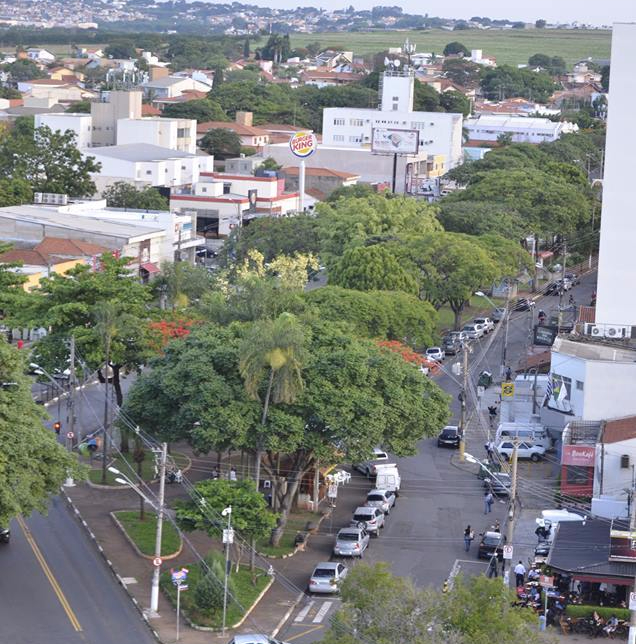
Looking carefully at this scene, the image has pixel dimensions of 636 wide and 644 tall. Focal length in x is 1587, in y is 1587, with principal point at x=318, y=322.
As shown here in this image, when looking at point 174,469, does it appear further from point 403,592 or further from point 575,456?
point 403,592

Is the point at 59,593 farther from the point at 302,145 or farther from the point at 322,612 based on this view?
the point at 302,145

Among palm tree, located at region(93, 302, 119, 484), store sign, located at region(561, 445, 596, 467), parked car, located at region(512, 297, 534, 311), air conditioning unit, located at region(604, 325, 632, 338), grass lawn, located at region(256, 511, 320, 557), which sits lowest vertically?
parked car, located at region(512, 297, 534, 311)

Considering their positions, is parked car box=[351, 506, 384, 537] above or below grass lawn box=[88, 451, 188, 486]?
above

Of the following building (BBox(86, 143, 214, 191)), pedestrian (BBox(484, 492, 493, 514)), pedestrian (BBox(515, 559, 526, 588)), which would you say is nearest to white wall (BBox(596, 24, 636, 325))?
pedestrian (BBox(484, 492, 493, 514))

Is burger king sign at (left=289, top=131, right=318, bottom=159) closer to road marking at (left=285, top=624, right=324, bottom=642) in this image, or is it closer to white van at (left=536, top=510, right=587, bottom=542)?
white van at (left=536, top=510, right=587, bottom=542)

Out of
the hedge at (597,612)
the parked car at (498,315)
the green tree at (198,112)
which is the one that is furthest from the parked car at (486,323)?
the green tree at (198,112)

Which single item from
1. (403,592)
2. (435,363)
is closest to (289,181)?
(435,363)

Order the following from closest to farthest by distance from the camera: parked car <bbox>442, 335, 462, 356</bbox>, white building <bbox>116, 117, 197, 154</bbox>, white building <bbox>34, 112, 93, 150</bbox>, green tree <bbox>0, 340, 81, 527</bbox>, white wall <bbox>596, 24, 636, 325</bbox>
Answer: green tree <bbox>0, 340, 81, 527</bbox> → white wall <bbox>596, 24, 636, 325</bbox> → parked car <bbox>442, 335, 462, 356</bbox> → white building <bbox>116, 117, 197, 154</bbox> → white building <bbox>34, 112, 93, 150</bbox>
